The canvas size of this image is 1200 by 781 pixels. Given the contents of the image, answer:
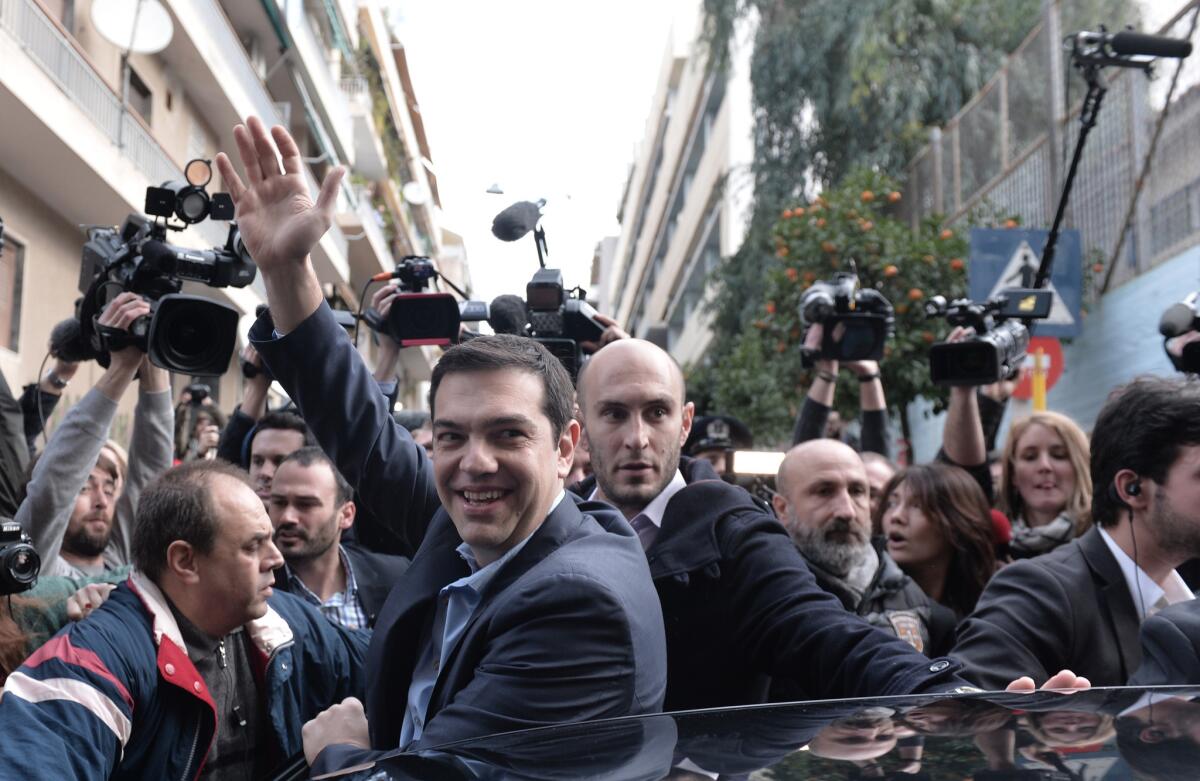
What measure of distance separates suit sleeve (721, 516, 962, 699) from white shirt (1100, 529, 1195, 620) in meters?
0.68

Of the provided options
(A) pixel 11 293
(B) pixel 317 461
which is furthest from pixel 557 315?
(A) pixel 11 293

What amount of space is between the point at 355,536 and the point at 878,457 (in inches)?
93.1

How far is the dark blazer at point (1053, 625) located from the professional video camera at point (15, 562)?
2093 millimetres

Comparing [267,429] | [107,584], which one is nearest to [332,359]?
[107,584]

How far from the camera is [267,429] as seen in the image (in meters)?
5.45

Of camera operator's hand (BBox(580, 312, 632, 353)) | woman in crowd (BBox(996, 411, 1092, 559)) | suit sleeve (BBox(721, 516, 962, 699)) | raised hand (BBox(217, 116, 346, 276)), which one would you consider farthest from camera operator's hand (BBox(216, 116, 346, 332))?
woman in crowd (BBox(996, 411, 1092, 559))

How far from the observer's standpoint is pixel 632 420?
3672 mm

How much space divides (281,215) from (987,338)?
316 centimetres

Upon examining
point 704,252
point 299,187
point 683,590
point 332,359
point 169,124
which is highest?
point 704,252

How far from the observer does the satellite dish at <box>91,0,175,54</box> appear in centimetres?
1441

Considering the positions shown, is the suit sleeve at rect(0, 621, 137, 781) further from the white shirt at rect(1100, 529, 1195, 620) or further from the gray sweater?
the white shirt at rect(1100, 529, 1195, 620)

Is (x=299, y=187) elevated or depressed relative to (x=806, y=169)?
depressed

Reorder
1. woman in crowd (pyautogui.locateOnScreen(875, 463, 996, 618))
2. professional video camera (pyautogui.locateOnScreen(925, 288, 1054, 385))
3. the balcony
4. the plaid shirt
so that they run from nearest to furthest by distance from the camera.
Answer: the plaid shirt, woman in crowd (pyautogui.locateOnScreen(875, 463, 996, 618)), professional video camera (pyautogui.locateOnScreen(925, 288, 1054, 385)), the balcony

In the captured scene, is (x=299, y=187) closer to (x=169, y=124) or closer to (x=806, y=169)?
(x=806, y=169)
